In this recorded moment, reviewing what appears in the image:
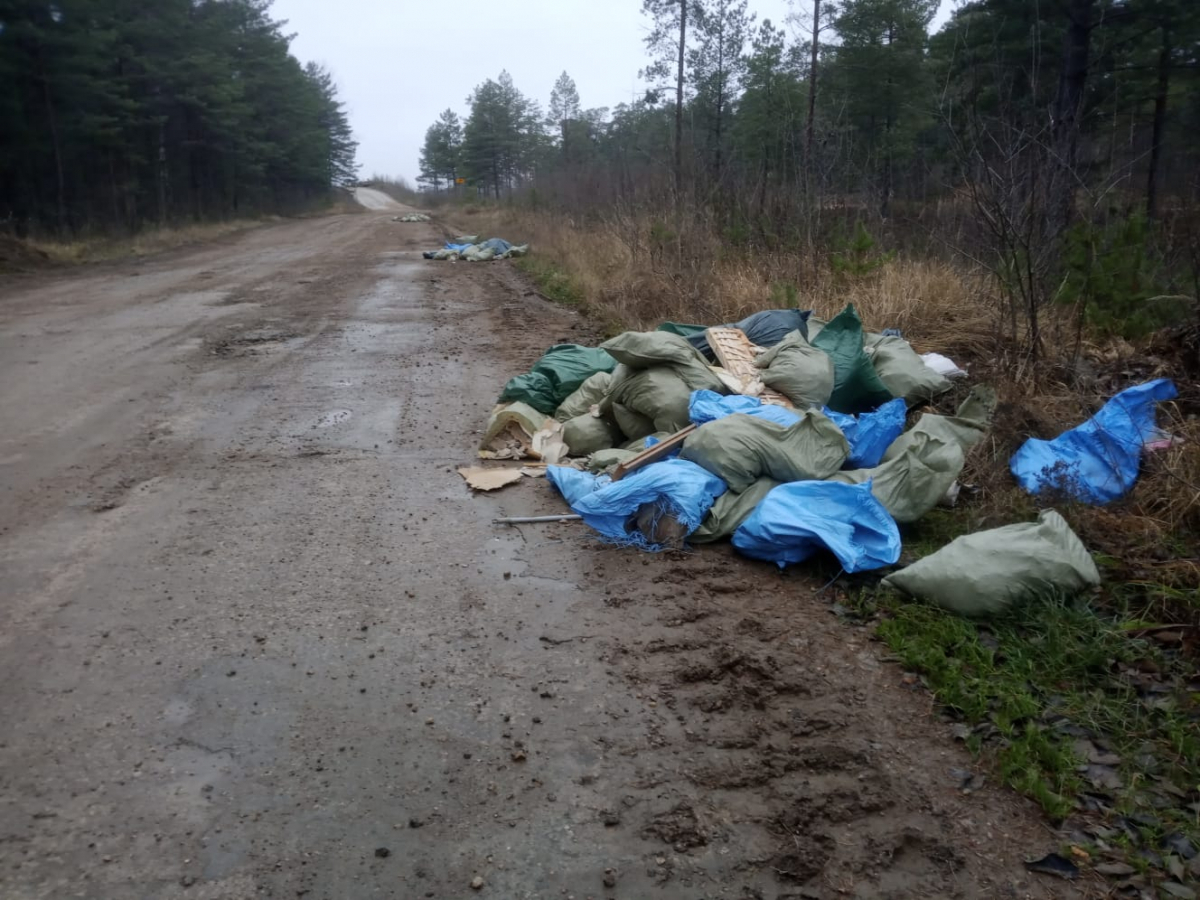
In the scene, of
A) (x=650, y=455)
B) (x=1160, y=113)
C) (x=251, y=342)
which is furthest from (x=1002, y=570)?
(x=1160, y=113)

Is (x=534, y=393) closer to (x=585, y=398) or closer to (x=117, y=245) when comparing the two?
(x=585, y=398)

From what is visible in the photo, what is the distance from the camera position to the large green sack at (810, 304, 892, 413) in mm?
5836

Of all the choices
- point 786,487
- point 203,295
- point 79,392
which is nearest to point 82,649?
point 786,487

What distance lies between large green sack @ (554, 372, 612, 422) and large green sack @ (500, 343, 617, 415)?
0.16 meters

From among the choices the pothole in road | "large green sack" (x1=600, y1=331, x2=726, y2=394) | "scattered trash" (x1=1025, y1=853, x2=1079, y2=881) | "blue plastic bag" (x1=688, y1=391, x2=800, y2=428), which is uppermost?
"large green sack" (x1=600, y1=331, x2=726, y2=394)

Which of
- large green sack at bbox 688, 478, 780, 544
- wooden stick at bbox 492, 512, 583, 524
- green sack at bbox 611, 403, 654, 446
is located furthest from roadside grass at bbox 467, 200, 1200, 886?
green sack at bbox 611, 403, 654, 446

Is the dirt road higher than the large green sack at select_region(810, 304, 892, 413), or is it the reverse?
the large green sack at select_region(810, 304, 892, 413)

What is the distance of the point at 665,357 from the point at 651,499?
1.43 meters

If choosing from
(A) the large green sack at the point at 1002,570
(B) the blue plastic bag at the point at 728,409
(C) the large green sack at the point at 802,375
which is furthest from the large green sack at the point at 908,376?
(A) the large green sack at the point at 1002,570

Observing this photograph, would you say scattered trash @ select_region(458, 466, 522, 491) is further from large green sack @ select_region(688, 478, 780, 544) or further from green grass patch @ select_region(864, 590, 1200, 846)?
green grass patch @ select_region(864, 590, 1200, 846)

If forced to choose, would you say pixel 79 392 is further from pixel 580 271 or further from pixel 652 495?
pixel 580 271

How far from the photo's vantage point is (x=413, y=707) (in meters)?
3.03

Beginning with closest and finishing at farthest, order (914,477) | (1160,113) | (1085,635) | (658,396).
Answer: (1085,635)
(914,477)
(658,396)
(1160,113)

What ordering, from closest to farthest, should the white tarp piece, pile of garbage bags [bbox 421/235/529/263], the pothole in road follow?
1. the white tarp piece
2. the pothole in road
3. pile of garbage bags [bbox 421/235/529/263]
